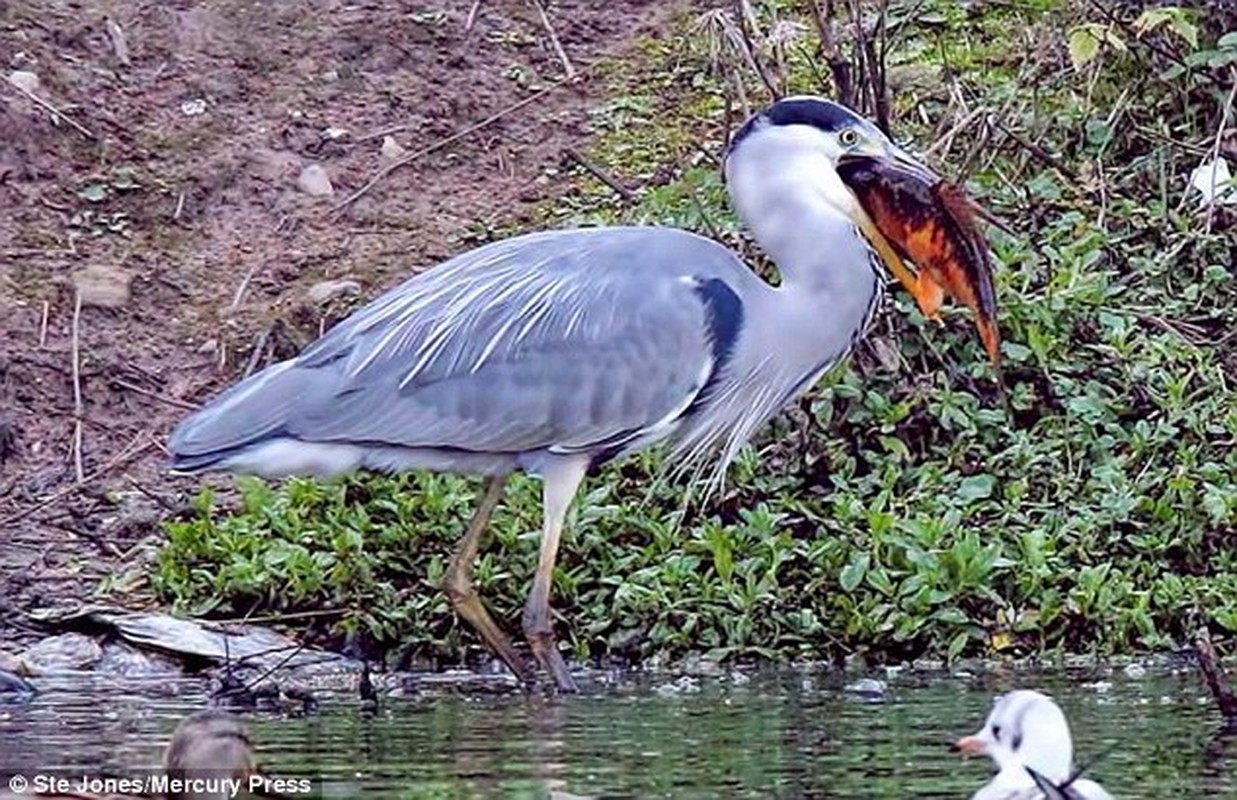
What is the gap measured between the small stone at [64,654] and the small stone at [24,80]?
385cm

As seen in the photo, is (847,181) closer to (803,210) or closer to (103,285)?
(803,210)

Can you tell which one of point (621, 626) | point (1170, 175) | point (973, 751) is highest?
point (1170, 175)

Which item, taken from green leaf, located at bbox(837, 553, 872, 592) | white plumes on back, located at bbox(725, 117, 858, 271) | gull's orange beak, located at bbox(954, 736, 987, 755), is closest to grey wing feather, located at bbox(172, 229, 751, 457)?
white plumes on back, located at bbox(725, 117, 858, 271)

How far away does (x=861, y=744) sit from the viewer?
652cm

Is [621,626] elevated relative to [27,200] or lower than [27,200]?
lower

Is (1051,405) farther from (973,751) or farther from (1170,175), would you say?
(973,751)

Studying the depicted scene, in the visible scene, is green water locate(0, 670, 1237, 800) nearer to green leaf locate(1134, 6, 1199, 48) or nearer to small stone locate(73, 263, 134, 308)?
small stone locate(73, 263, 134, 308)

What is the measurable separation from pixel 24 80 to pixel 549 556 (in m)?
4.49

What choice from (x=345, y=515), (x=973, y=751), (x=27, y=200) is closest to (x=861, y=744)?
(x=973, y=751)

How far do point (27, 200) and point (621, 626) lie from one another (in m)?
3.87

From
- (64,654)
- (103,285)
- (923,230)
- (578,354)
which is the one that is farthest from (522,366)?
(103,285)

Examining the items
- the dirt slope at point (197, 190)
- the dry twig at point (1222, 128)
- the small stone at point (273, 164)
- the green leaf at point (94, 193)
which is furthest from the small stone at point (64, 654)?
the dry twig at point (1222, 128)

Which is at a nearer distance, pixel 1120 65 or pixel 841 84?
pixel 841 84

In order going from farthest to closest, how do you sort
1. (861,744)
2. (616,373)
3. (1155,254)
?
(1155,254) < (616,373) < (861,744)
